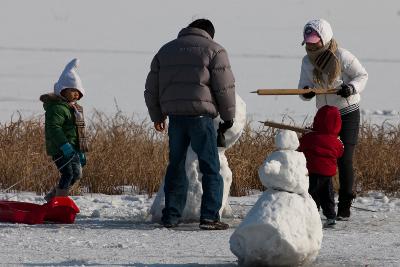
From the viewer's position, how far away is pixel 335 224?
9711mm

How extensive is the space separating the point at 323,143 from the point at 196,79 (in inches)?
43.6

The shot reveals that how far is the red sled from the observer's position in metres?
9.62

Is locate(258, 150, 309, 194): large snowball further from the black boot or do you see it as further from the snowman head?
the black boot

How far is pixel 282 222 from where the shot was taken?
732 centimetres

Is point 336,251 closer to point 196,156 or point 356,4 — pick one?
point 196,156

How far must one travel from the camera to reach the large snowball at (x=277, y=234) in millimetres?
7297

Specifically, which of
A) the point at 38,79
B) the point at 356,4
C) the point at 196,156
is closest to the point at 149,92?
the point at 196,156

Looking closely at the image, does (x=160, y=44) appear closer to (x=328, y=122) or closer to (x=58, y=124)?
(x=58, y=124)

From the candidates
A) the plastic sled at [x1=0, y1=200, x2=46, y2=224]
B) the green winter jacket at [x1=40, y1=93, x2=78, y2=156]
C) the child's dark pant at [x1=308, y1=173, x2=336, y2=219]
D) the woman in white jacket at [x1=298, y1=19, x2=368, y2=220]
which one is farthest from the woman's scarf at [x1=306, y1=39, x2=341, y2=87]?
the plastic sled at [x1=0, y1=200, x2=46, y2=224]

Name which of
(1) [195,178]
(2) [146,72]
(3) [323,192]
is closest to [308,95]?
(3) [323,192]

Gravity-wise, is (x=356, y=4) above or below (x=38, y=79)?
above

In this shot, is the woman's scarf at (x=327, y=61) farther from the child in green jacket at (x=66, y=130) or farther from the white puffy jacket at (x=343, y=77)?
the child in green jacket at (x=66, y=130)

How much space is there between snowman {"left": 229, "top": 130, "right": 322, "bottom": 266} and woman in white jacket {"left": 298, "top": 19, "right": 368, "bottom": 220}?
2.27 metres

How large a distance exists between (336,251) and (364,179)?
380cm
